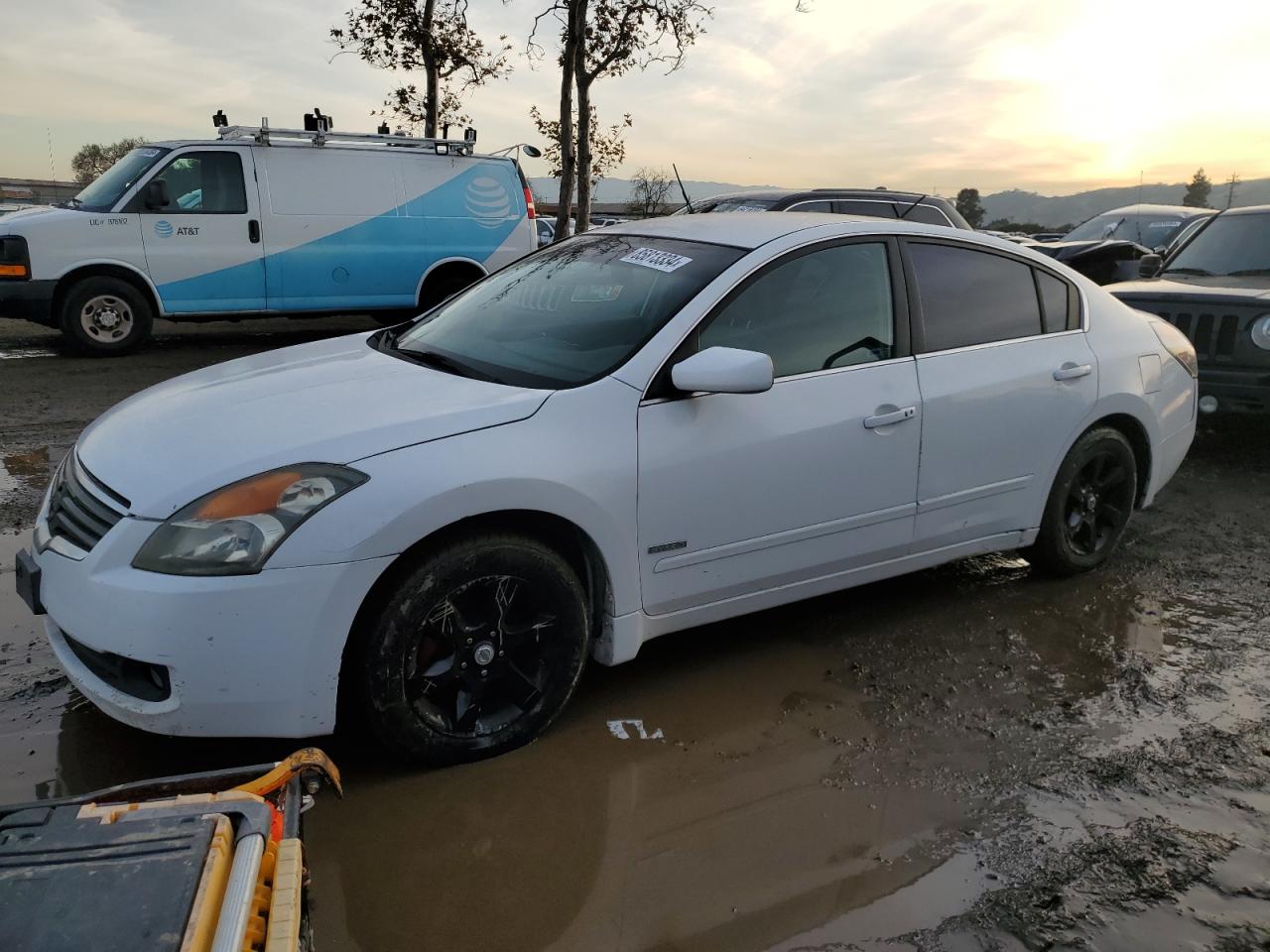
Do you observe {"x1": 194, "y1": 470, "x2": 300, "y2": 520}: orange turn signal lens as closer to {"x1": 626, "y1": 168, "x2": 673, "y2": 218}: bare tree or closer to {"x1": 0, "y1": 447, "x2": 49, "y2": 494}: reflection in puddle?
{"x1": 0, "y1": 447, "x2": 49, "y2": 494}: reflection in puddle

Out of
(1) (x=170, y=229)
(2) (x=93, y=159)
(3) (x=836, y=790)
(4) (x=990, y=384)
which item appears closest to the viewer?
(3) (x=836, y=790)

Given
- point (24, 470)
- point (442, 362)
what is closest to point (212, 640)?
point (442, 362)

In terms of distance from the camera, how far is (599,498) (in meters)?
3.04

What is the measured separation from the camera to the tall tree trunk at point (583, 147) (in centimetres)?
1397

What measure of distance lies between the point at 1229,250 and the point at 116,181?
968 cm

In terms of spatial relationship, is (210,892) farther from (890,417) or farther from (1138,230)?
(1138,230)

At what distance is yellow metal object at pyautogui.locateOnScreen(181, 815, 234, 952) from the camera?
5.59ft

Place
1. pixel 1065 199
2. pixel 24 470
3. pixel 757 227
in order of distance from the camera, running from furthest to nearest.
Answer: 1. pixel 1065 199
2. pixel 24 470
3. pixel 757 227

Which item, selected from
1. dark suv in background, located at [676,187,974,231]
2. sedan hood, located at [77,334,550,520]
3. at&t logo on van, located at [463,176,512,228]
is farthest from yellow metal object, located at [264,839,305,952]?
at&t logo on van, located at [463,176,512,228]

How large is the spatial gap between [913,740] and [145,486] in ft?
7.89

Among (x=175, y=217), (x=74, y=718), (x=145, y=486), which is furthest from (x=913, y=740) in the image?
(x=175, y=217)

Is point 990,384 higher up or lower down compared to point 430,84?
lower down

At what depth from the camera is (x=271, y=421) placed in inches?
116

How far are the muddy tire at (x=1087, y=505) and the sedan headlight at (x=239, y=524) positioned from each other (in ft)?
10.2
